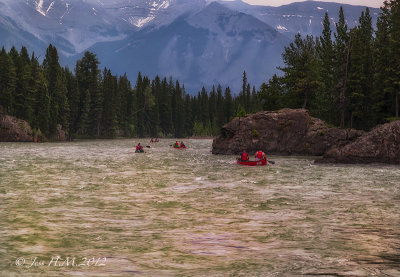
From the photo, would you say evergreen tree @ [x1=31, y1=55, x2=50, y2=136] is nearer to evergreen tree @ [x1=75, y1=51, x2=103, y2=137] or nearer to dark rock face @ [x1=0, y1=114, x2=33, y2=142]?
dark rock face @ [x1=0, y1=114, x2=33, y2=142]

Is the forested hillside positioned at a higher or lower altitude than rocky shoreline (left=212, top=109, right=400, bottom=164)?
higher

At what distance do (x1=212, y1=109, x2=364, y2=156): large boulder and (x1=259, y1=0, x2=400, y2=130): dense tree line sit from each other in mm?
8278

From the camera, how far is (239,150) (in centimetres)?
5625

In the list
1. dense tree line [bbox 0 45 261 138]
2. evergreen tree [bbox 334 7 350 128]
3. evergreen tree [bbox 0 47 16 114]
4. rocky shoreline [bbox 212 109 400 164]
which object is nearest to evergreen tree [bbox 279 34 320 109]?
evergreen tree [bbox 334 7 350 128]

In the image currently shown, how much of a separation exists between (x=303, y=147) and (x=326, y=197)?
3566 centimetres

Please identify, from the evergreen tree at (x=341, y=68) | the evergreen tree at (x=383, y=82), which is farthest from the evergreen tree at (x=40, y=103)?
the evergreen tree at (x=383, y=82)

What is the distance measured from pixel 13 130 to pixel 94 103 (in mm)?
38966

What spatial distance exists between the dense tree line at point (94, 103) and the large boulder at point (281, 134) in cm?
961

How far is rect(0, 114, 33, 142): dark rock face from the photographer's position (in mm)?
94062

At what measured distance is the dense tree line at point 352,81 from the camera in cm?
5822

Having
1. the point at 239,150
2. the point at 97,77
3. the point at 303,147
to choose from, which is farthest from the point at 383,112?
the point at 97,77

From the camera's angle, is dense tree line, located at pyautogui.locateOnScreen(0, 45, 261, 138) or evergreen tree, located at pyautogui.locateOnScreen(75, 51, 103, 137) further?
evergreen tree, located at pyautogui.locateOnScreen(75, 51, 103, 137)

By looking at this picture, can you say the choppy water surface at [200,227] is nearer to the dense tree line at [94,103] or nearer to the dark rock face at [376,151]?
the dark rock face at [376,151]

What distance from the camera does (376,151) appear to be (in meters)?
41.7
